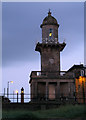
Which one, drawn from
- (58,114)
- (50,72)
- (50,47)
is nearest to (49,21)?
(50,47)

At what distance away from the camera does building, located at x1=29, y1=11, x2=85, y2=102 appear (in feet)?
142

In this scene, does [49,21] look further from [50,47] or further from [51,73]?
[51,73]

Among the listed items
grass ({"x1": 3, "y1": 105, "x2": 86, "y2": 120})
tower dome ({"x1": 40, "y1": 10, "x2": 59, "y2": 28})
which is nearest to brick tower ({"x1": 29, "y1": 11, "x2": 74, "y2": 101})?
tower dome ({"x1": 40, "y1": 10, "x2": 59, "y2": 28})

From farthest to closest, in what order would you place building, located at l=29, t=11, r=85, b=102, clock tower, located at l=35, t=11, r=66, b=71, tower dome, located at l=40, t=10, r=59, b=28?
tower dome, located at l=40, t=10, r=59, b=28 → clock tower, located at l=35, t=11, r=66, b=71 → building, located at l=29, t=11, r=85, b=102

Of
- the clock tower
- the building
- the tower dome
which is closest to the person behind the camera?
the building

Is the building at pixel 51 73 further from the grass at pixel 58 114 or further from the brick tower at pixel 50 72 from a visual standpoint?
the grass at pixel 58 114

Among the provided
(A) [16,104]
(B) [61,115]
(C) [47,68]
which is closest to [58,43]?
(C) [47,68]

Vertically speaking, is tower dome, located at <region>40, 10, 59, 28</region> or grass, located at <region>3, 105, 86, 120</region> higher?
tower dome, located at <region>40, 10, 59, 28</region>

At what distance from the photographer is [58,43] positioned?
49.6 m

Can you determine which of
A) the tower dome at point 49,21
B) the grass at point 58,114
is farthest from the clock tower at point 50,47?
the grass at point 58,114

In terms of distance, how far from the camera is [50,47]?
50000 millimetres

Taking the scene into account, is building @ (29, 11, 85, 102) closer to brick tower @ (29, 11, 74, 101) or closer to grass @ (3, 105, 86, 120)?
brick tower @ (29, 11, 74, 101)

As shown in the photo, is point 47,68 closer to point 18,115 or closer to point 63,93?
point 63,93

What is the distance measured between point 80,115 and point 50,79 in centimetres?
2330
